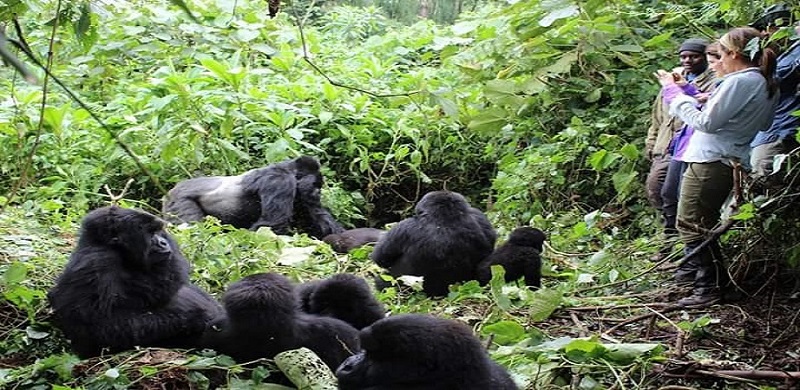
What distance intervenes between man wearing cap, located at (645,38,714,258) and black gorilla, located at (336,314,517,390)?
8.48 feet

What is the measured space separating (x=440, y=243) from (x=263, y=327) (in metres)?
1.91

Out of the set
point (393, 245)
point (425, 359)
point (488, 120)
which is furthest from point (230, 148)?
point (425, 359)

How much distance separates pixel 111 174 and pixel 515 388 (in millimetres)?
4914

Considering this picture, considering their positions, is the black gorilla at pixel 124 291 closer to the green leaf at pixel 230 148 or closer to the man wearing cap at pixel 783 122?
the man wearing cap at pixel 783 122

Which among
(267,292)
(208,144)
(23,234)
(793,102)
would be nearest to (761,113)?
(793,102)

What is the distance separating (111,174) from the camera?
681cm

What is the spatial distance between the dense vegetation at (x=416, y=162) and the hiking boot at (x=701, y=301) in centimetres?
6

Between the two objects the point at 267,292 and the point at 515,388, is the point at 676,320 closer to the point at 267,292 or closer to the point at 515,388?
the point at 515,388

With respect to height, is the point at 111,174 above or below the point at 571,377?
below

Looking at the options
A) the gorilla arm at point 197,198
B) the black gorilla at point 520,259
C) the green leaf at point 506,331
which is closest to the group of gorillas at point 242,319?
the green leaf at point 506,331

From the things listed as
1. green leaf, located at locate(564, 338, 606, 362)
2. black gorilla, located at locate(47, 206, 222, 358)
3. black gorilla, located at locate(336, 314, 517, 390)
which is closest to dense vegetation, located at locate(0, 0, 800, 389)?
green leaf, located at locate(564, 338, 606, 362)

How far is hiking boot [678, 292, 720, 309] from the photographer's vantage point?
4.18 metres

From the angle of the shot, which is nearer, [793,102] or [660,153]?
[793,102]

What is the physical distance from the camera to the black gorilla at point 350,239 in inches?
242
